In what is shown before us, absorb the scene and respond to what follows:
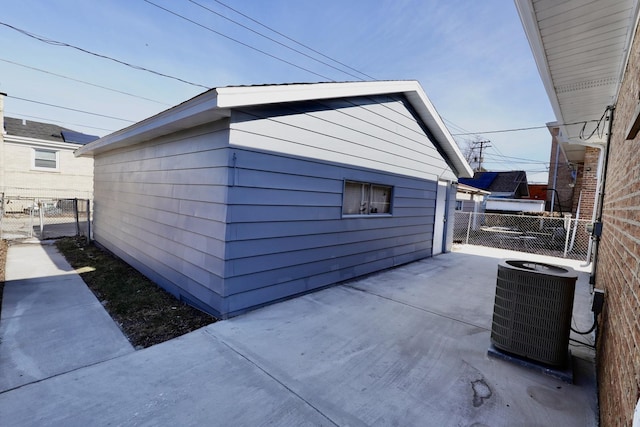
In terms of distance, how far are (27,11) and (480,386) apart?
1119 cm

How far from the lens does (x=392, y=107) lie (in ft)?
19.9

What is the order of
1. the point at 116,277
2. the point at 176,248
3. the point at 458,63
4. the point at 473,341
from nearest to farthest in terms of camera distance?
1. the point at 473,341
2. the point at 176,248
3. the point at 116,277
4. the point at 458,63

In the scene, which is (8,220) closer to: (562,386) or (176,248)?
(176,248)

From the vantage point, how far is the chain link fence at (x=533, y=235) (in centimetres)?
980

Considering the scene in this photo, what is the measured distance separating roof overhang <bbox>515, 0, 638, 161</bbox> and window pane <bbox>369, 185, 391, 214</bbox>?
3.16 metres

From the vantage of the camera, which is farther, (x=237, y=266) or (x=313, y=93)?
(x=313, y=93)

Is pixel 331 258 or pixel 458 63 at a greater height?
pixel 458 63

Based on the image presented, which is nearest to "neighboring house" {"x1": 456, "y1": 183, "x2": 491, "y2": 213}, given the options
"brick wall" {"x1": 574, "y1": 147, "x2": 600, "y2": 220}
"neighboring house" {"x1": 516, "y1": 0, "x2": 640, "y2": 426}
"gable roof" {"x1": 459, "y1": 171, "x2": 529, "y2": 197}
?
"gable roof" {"x1": 459, "y1": 171, "x2": 529, "y2": 197}

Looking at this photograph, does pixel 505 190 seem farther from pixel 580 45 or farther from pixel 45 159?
pixel 45 159

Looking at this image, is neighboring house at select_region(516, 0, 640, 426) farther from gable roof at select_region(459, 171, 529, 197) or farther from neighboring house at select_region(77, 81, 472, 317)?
gable roof at select_region(459, 171, 529, 197)

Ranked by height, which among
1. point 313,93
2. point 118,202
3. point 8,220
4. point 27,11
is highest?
point 27,11

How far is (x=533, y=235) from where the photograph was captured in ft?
47.5

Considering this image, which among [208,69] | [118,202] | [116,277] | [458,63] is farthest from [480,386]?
[208,69]

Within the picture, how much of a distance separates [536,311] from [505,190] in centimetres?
2788
